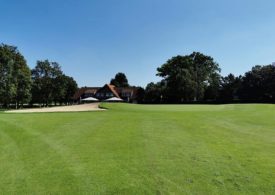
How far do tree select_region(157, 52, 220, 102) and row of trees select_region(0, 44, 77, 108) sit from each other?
1092 inches

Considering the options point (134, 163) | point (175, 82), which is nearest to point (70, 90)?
point (175, 82)

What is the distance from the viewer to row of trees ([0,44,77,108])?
53.0 metres

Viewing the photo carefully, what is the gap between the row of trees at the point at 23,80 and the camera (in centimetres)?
5303

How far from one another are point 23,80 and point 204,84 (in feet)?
156

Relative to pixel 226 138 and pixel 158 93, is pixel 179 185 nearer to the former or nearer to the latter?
pixel 226 138

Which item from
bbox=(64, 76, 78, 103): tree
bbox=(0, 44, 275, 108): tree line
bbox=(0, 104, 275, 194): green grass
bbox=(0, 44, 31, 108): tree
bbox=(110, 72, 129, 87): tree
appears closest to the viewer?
bbox=(0, 104, 275, 194): green grass

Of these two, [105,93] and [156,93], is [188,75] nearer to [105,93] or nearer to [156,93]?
[156,93]

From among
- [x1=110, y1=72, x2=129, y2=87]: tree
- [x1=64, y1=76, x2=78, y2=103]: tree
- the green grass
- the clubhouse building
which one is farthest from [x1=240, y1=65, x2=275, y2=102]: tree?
the green grass

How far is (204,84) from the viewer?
84.4 meters

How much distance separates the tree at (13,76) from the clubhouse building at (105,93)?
43.6 meters

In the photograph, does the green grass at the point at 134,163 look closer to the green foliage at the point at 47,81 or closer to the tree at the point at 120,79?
the green foliage at the point at 47,81

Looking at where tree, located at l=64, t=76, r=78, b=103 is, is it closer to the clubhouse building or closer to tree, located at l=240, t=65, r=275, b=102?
the clubhouse building

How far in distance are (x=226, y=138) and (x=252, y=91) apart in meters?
73.0

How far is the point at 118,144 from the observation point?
962cm
